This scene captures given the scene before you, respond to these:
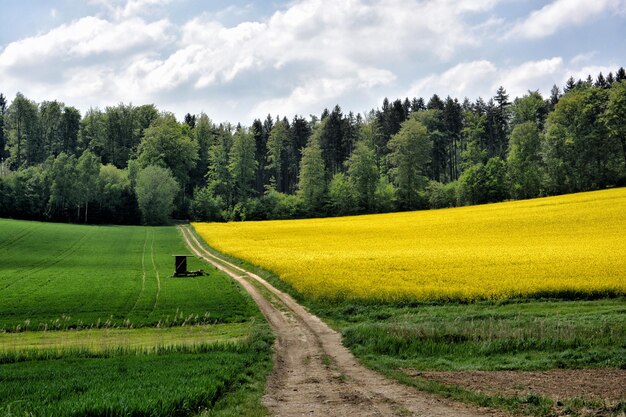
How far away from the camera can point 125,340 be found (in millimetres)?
20891

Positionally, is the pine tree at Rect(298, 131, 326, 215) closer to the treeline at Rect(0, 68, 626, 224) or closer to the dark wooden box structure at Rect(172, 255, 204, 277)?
the treeline at Rect(0, 68, 626, 224)

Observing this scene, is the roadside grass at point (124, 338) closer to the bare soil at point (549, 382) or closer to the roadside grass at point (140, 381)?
the roadside grass at point (140, 381)

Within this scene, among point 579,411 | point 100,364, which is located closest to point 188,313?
point 100,364

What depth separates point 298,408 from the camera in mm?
11000

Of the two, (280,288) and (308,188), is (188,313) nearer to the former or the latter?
(280,288)

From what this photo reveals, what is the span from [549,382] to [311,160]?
104115mm

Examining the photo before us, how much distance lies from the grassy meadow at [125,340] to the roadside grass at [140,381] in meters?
0.03

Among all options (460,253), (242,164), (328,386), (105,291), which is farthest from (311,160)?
(328,386)

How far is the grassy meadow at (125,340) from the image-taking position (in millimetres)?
10562

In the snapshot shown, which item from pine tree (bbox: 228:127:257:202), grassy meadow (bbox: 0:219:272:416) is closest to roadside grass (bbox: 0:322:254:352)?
grassy meadow (bbox: 0:219:272:416)

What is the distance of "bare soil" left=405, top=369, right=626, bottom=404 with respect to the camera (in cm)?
1126

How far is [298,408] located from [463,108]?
15905 centimetres

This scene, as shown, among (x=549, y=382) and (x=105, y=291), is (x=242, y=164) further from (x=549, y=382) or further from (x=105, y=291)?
(x=549, y=382)

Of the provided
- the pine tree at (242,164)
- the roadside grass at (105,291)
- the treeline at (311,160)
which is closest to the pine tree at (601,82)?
→ the treeline at (311,160)
